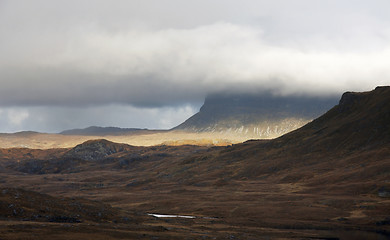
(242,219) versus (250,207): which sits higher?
(250,207)

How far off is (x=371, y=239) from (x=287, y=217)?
27.6 m

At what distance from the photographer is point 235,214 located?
4237 inches

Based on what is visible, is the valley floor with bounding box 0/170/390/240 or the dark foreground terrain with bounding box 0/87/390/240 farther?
the dark foreground terrain with bounding box 0/87/390/240

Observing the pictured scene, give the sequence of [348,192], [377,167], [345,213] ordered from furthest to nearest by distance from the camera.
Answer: [377,167], [348,192], [345,213]

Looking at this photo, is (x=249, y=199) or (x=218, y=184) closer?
(x=249, y=199)

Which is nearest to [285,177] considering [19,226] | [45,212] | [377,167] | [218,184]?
[218,184]

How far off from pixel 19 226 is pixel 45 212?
19376 millimetres

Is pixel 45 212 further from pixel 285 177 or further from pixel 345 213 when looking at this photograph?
pixel 285 177

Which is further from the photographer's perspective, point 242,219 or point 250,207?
point 250,207

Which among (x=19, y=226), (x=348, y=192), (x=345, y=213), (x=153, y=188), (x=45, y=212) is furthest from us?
(x=153, y=188)

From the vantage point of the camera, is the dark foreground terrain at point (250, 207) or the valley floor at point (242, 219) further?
the dark foreground terrain at point (250, 207)

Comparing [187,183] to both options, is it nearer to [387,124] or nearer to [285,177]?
[285,177]

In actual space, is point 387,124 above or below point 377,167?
above

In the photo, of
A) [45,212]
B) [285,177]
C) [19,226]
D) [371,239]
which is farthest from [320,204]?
[19,226]
